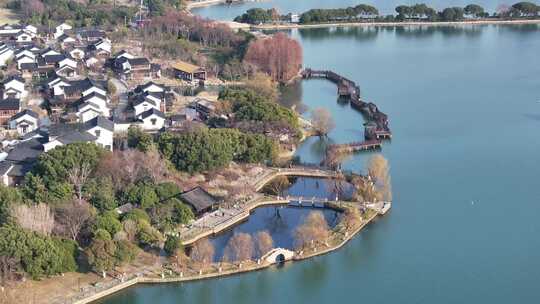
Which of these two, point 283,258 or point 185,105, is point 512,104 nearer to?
point 185,105

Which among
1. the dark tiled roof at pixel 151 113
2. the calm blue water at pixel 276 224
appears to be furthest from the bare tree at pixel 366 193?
the dark tiled roof at pixel 151 113

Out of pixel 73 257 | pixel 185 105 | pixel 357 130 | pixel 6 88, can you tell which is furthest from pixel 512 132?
pixel 6 88

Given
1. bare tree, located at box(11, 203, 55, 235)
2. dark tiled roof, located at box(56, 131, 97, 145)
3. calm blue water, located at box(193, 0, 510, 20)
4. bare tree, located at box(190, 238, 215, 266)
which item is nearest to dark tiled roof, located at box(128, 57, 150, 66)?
dark tiled roof, located at box(56, 131, 97, 145)

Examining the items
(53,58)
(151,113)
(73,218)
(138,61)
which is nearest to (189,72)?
(138,61)

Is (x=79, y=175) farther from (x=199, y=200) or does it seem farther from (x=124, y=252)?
(x=124, y=252)

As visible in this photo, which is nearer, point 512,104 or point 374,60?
point 512,104
